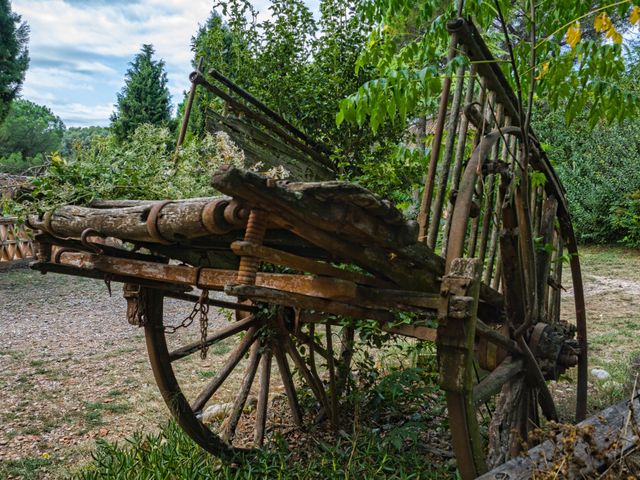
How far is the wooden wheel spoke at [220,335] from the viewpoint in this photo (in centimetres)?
333

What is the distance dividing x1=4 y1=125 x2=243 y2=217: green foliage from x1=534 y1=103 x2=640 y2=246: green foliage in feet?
33.5

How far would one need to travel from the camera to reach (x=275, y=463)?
3.46 metres

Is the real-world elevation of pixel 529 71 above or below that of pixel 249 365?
above

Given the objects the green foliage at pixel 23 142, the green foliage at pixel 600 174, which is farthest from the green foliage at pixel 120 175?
the green foliage at pixel 23 142

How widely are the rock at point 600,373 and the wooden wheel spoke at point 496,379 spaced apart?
2.83 metres

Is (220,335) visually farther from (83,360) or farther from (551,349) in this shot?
(83,360)

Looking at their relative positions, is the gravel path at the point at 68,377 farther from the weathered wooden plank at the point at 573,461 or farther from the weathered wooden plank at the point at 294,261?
the weathered wooden plank at the point at 573,461

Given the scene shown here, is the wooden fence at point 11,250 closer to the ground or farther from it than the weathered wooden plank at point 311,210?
closer to the ground

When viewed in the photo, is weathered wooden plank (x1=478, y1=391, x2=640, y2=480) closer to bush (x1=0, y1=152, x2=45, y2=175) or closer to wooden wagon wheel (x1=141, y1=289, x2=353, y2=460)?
wooden wagon wheel (x1=141, y1=289, x2=353, y2=460)

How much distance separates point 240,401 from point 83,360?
335cm

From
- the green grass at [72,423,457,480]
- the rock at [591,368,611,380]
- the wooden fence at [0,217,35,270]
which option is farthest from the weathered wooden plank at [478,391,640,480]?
the wooden fence at [0,217,35,270]

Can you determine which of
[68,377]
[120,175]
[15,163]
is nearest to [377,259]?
[120,175]

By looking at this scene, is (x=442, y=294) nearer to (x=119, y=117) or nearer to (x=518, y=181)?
(x=518, y=181)

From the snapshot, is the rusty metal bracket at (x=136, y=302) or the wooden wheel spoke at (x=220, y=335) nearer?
the rusty metal bracket at (x=136, y=302)
